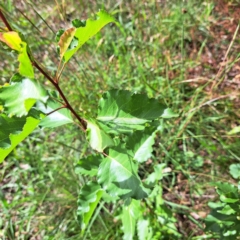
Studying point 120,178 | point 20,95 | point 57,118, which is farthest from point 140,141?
point 20,95

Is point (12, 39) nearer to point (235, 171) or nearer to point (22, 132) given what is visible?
point (22, 132)

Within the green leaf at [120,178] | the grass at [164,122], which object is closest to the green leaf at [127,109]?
the green leaf at [120,178]

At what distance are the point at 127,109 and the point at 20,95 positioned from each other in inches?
13.7

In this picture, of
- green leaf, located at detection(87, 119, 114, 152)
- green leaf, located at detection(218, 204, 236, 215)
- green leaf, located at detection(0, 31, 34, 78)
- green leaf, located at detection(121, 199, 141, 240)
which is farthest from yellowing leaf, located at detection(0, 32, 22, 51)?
green leaf, located at detection(218, 204, 236, 215)

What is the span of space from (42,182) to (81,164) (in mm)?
952

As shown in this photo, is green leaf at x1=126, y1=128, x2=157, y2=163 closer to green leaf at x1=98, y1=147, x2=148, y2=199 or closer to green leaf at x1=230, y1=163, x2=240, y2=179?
green leaf at x1=98, y1=147, x2=148, y2=199

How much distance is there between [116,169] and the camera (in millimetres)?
914

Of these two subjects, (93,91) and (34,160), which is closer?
(93,91)

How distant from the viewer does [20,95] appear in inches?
24.4

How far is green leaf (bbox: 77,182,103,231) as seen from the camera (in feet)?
3.17

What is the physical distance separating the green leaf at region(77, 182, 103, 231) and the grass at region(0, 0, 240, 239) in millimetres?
579

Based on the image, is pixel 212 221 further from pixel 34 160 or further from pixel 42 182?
pixel 34 160

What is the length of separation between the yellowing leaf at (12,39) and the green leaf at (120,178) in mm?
422

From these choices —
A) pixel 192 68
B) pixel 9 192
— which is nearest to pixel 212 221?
pixel 192 68
